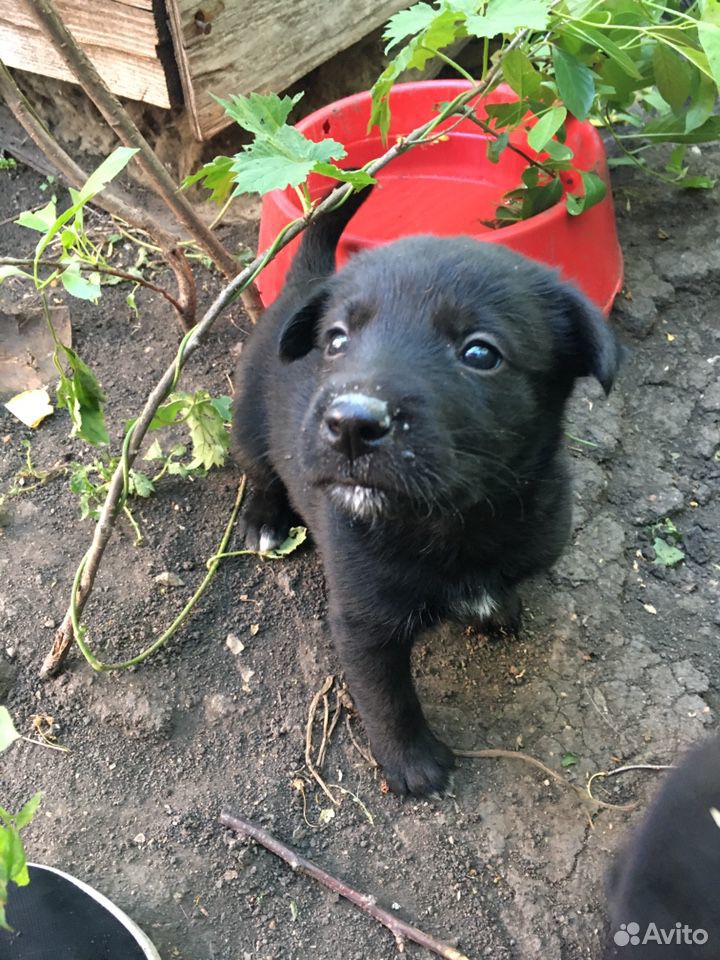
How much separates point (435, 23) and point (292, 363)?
0.87 metres

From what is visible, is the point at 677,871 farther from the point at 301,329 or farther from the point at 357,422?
the point at 301,329

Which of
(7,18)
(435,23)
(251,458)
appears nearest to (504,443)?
(435,23)

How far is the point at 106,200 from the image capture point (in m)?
2.59

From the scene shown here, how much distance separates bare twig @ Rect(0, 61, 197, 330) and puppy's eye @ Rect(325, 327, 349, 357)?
0.99 metres

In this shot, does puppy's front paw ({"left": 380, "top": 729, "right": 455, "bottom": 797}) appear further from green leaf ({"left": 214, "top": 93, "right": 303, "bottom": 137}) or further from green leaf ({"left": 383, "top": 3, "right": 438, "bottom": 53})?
green leaf ({"left": 383, "top": 3, "right": 438, "bottom": 53})

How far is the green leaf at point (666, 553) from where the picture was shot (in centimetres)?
262

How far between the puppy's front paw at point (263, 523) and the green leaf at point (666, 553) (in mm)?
1168

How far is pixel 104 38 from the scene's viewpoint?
302 cm

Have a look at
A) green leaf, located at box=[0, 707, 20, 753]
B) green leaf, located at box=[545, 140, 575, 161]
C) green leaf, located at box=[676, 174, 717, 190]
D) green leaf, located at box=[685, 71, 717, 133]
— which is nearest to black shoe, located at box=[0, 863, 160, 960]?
green leaf, located at box=[0, 707, 20, 753]

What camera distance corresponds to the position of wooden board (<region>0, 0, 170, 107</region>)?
2.91 m

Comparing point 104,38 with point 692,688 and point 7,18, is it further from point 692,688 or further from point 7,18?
point 692,688

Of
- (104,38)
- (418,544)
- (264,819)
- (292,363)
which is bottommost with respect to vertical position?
(264,819)

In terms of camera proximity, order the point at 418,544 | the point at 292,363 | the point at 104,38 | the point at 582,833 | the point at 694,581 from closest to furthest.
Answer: the point at 418,544 → the point at 582,833 → the point at 292,363 → the point at 694,581 → the point at 104,38

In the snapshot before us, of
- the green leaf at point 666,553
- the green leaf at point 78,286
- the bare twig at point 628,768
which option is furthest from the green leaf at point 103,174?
the green leaf at point 666,553
